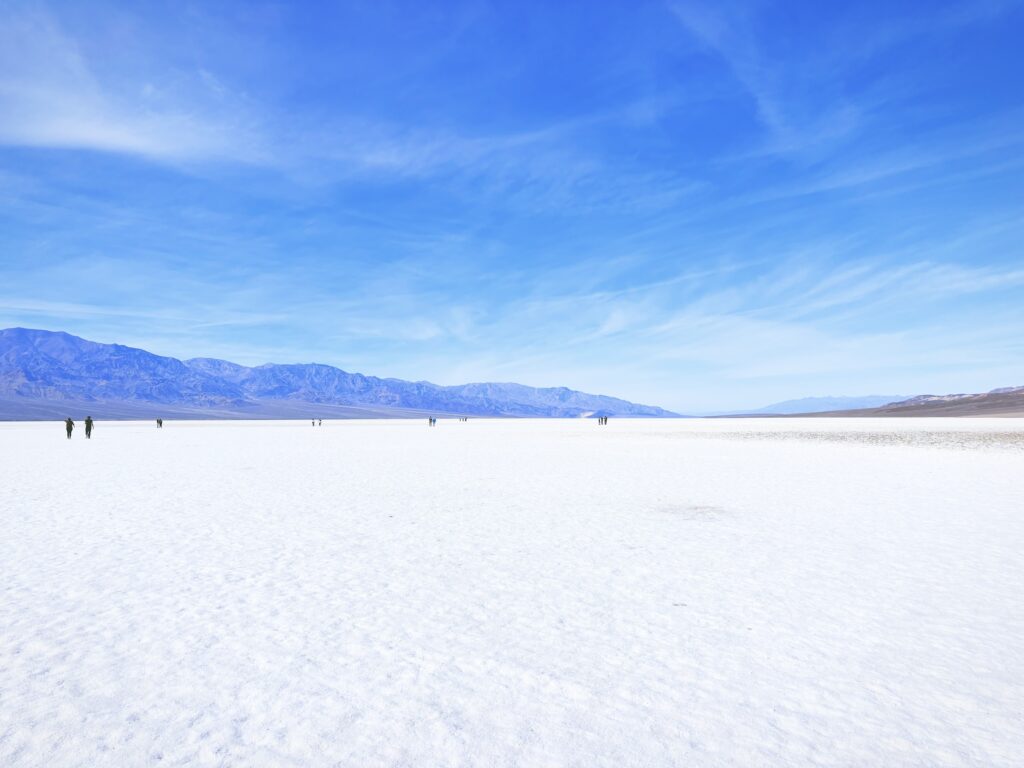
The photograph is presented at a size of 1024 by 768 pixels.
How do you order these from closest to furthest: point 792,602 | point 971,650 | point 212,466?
point 971,650
point 792,602
point 212,466

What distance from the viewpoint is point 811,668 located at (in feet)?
17.5

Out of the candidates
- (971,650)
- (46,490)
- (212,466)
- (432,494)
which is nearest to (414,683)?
(971,650)

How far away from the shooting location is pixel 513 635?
20.1ft

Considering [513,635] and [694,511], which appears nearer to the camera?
[513,635]

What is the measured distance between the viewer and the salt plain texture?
4.25m

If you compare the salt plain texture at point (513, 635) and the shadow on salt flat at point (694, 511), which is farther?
the shadow on salt flat at point (694, 511)

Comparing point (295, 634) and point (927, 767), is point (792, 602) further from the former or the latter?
point (295, 634)

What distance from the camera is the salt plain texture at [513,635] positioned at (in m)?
4.25

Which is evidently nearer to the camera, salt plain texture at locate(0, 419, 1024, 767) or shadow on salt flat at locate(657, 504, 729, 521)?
salt plain texture at locate(0, 419, 1024, 767)

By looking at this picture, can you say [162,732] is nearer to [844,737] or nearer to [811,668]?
[844,737]

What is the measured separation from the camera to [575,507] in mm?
13984

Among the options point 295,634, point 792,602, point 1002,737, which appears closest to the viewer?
point 1002,737

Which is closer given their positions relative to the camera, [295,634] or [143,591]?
[295,634]

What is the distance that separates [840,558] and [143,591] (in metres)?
9.90
